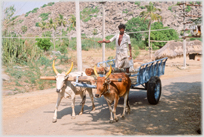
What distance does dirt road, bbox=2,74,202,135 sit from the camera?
5246 mm

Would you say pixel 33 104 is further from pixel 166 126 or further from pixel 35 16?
pixel 35 16

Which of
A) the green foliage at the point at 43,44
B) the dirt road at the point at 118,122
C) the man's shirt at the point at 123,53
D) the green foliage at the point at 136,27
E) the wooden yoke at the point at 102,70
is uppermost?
the green foliage at the point at 136,27

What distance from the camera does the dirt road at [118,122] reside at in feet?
17.2

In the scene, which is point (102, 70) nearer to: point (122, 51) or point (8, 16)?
point (122, 51)

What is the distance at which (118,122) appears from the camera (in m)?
5.83

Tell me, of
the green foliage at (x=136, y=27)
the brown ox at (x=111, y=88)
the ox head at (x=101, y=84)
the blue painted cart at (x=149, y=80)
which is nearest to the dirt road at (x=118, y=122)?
the blue painted cart at (x=149, y=80)

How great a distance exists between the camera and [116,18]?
6869cm

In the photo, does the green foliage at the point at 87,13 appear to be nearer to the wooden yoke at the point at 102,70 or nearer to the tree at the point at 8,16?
the tree at the point at 8,16

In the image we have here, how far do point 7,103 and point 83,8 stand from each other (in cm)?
7938

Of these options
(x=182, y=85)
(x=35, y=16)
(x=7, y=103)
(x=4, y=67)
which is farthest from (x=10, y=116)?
(x=35, y=16)

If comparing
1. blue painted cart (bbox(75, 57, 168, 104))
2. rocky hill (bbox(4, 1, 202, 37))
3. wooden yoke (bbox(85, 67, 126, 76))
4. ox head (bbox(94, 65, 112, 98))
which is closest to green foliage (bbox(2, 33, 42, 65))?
wooden yoke (bbox(85, 67, 126, 76))

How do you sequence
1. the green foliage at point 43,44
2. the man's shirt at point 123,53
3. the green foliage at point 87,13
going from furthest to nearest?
the green foliage at point 87,13, the green foliage at point 43,44, the man's shirt at point 123,53

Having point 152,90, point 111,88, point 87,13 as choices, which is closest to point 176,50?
point 152,90

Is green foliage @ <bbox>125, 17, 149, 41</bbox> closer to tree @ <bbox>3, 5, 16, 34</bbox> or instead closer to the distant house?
the distant house
